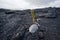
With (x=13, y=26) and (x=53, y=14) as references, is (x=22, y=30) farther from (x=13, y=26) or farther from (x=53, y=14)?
(x=53, y=14)

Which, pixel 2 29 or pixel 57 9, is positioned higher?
pixel 57 9

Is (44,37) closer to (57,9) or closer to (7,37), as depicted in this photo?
(7,37)

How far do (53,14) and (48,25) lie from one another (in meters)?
5.85

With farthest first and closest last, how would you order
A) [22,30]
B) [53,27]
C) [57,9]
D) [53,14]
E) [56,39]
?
[57,9]
[53,14]
[53,27]
[22,30]
[56,39]

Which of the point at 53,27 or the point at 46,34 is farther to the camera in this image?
the point at 53,27

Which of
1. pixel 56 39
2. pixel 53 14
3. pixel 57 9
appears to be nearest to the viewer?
pixel 56 39

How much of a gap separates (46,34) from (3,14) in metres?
16.2

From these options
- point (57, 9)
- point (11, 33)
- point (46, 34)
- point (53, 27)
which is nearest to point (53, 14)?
point (57, 9)

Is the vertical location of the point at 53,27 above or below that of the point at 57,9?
below

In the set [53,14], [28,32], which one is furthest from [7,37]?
[53,14]

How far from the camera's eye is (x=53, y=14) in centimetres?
3094

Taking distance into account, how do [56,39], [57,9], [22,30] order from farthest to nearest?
1. [57,9]
2. [22,30]
3. [56,39]

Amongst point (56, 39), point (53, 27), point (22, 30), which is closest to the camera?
point (56, 39)

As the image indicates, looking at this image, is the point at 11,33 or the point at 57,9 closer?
the point at 11,33
